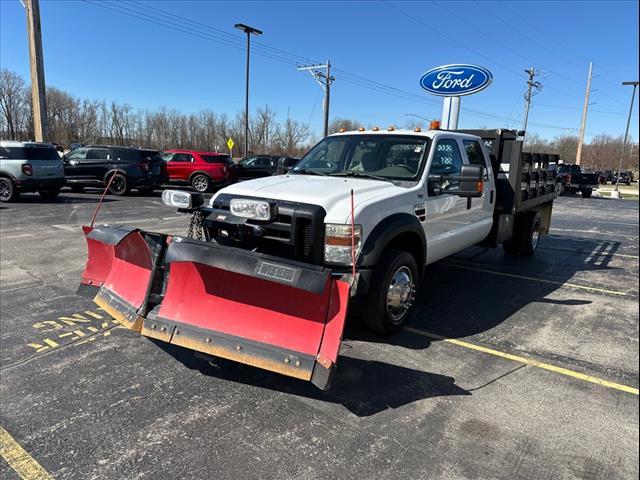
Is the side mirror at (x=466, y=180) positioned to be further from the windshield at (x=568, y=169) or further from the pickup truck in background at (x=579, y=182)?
the windshield at (x=568, y=169)

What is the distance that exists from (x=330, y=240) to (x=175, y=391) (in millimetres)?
1667

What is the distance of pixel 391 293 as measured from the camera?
14.2 feet

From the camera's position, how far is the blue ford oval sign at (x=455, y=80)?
10.9m

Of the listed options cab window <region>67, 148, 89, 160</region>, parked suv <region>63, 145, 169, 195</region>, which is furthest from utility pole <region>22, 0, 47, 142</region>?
parked suv <region>63, 145, 169, 195</region>

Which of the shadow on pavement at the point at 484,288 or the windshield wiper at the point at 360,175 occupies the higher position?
the windshield wiper at the point at 360,175

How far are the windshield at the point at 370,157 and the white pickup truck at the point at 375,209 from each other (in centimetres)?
1

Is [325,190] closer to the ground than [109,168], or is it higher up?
higher up

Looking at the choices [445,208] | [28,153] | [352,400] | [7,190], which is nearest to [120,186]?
[28,153]

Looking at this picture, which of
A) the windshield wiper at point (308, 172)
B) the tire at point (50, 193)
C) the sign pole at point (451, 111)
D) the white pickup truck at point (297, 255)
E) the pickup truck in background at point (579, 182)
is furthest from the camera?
the pickup truck in background at point (579, 182)

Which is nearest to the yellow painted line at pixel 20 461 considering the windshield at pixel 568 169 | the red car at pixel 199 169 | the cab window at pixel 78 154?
the cab window at pixel 78 154

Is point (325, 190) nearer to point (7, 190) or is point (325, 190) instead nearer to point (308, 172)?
point (308, 172)

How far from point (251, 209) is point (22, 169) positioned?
13.4m

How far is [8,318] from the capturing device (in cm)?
478

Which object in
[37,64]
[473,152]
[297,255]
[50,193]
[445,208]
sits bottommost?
[50,193]
